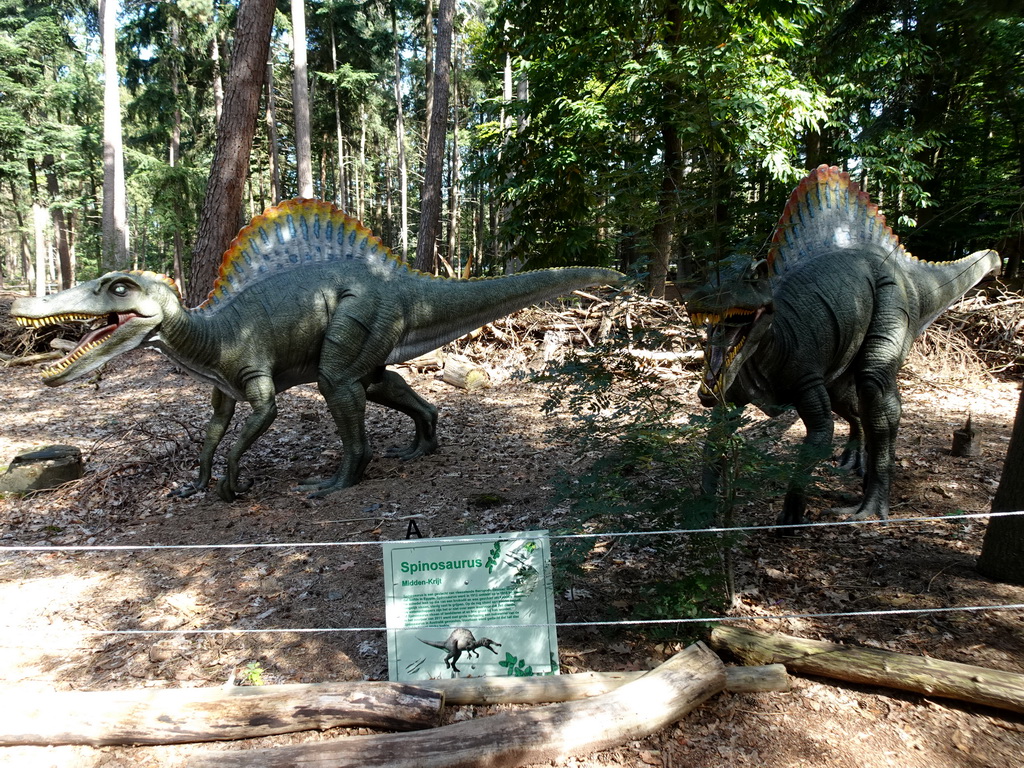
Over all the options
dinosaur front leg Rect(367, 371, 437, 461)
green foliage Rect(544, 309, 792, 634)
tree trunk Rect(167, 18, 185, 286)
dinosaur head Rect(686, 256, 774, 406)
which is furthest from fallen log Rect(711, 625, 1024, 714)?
tree trunk Rect(167, 18, 185, 286)

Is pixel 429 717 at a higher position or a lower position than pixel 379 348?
lower

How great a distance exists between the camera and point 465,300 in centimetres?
536

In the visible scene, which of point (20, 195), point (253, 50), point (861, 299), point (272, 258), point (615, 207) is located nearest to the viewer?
point (615, 207)

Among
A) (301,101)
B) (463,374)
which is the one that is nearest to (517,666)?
(463,374)

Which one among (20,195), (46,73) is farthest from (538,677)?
(20,195)

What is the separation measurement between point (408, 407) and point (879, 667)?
13.7ft

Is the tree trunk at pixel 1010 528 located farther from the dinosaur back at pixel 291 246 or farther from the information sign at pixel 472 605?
the dinosaur back at pixel 291 246

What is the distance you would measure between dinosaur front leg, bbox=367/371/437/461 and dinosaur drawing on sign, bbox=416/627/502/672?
325 cm

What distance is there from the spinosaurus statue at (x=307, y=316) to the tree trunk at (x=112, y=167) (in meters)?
9.33

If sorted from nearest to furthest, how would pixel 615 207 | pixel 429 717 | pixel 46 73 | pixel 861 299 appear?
pixel 429 717
pixel 615 207
pixel 861 299
pixel 46 73

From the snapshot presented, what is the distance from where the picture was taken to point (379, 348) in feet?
16.7

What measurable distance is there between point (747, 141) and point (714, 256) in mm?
5541

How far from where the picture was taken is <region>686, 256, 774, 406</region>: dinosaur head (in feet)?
9.17

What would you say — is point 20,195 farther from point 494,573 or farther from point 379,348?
point 494,573
